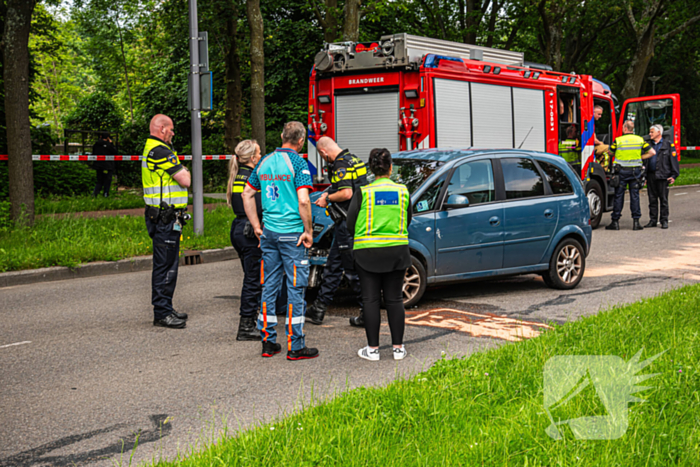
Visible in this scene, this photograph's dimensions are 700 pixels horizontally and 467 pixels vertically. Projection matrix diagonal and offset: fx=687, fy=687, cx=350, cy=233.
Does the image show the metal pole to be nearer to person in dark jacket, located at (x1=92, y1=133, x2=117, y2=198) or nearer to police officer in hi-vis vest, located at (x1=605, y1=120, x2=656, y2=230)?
person in dark jacket, located at (x1=92, y1=133, x2=117, y2=198)

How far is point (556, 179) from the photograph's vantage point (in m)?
8.38

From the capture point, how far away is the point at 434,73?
11539 millimetres

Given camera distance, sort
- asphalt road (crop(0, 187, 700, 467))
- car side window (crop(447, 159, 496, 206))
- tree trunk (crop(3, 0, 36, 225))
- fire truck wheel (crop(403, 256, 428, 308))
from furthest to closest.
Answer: tree trunk (crop(3, 0, 36, 225)) < car side window (crop(447, 159, 496, 206)) < fire truck wheel (crop(403, 256, 428, 308)) < asphalt road (crop(0, 187, 700, 467))

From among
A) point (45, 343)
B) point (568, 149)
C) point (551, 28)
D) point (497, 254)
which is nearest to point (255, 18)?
point (568, 149)

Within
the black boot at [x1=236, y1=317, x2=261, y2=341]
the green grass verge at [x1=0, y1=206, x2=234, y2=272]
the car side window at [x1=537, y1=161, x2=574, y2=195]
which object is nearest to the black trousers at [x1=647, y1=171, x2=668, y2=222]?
the car side window at [x1=537, y1=161, x2=574, y2=195]

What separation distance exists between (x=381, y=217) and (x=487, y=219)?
2529 millimetres

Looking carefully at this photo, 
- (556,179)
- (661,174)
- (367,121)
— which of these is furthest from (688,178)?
(556,179)

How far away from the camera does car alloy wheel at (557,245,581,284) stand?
8.29 meters

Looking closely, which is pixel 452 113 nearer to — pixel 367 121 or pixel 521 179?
pixel 367 121

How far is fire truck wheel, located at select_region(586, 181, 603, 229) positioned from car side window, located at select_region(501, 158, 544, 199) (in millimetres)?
6771

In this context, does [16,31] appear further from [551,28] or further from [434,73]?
[551,28]

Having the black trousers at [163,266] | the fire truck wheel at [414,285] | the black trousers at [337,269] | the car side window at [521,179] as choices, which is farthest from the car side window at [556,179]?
the black trousers at [163,266]

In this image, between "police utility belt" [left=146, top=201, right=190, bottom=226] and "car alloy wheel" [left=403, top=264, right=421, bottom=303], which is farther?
"car alloy wheel" [left=403, top=264, right=421, bottom=303]

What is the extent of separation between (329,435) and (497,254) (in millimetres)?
4550
